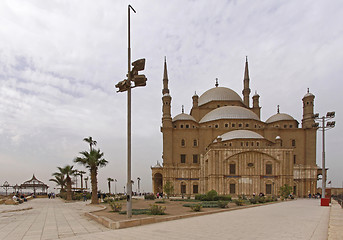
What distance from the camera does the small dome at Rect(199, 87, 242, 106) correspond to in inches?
2470

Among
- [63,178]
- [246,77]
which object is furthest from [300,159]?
[63,178]

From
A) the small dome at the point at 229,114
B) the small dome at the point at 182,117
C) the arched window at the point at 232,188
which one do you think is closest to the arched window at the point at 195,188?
the arched window at the point at 232,188

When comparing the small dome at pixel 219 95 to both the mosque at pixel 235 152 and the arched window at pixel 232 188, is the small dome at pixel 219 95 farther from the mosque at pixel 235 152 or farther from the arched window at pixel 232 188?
the arched window at pixel 232 188

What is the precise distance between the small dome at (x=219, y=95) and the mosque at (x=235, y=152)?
133 centimetres

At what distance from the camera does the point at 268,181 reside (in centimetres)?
4359

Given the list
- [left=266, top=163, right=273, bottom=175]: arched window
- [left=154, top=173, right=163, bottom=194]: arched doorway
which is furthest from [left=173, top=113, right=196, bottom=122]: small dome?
[left=266, top=163, right=273, bottom=175]: arched window

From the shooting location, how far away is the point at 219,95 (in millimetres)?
63188

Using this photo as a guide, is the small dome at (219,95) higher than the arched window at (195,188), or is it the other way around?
the small dome at (219,95)

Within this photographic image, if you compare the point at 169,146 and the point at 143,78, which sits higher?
the point at 143,78

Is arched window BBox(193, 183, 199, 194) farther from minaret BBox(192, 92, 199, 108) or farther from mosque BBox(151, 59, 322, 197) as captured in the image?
minaret BBox(192, 92, 199, 108)

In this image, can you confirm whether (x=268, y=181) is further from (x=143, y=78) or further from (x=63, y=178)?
(x=143, y=78)

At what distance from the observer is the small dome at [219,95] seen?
62731mm

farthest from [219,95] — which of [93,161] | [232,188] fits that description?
[93,161]

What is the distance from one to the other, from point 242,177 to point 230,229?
36546 mm
